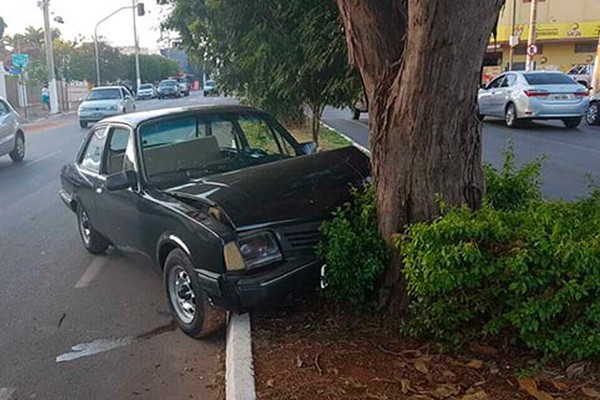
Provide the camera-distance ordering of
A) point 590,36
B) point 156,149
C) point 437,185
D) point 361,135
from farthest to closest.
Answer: point 590,36, point 361,135, point 156,149, point 437,185

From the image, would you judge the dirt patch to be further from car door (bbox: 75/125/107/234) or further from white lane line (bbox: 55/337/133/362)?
car door (bbox: 75/125/107/234)

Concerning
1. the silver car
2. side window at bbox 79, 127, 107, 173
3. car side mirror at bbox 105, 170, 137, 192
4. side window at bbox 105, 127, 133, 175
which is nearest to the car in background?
side window at bbox 79, 127, 107, 173

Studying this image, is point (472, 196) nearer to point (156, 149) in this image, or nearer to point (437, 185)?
point (437, 185)

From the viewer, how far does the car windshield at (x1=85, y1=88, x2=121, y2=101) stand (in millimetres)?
26784

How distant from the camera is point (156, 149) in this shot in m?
5.68

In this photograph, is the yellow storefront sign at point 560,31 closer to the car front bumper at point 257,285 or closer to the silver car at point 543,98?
the silver car at point 543,98

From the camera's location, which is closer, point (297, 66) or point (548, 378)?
point (548, 378)

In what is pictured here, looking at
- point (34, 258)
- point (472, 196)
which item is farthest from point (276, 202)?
point (34, 258)

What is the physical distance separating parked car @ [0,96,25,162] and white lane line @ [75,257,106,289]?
29.5 ft

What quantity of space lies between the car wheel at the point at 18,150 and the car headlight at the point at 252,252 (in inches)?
509

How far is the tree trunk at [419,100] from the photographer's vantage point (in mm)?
3754

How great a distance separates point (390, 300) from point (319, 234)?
0.70 m

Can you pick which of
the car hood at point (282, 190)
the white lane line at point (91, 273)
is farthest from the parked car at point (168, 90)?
the car hood at point (282, 190)

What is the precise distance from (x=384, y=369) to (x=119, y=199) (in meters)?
3.18
